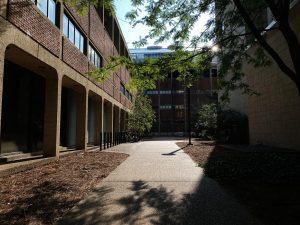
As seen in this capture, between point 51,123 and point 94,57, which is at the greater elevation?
point 94,57

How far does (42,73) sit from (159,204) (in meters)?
9.83

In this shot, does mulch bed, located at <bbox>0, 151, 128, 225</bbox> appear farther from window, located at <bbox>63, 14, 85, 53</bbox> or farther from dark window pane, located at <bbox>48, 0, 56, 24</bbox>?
window, located at <bbox>63, 14, 85, 53</bbox>

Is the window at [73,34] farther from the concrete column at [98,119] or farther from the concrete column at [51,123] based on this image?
the concrete column at [98,119]

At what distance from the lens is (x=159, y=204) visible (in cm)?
550

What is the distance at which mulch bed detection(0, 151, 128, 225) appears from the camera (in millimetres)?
4840

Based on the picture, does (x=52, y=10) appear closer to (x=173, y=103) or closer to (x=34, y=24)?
(x=34, y=24)

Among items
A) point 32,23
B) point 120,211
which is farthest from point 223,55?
point 120,211

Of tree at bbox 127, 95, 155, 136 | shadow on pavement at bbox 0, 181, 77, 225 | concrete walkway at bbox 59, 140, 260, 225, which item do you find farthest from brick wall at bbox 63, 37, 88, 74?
tree at bbox 127, 95, 155, 136

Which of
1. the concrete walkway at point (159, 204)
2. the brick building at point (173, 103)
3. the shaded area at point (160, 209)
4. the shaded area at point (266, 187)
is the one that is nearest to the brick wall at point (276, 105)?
the shaded area at point (266, 187)

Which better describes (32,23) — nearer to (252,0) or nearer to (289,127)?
(252,0)

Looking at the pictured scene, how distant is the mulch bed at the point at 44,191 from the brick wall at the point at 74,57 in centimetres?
580

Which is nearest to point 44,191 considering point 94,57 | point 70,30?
point 70,30

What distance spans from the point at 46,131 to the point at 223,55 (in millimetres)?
7686

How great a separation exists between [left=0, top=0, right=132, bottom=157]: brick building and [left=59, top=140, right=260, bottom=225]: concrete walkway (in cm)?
432
